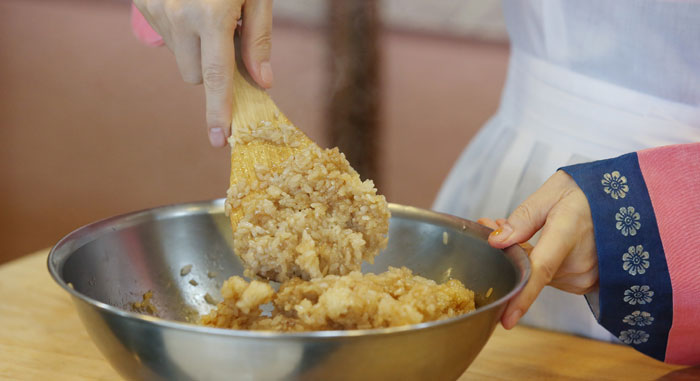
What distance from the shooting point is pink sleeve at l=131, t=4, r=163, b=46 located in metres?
1.22

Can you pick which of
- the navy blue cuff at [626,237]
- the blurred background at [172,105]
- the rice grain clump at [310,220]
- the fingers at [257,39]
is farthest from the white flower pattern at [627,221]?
the blurred background at [172,105]

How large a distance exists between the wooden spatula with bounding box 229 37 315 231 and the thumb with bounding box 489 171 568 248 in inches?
10.6

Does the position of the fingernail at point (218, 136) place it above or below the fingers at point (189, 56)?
below

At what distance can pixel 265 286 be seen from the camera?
0.74 meters

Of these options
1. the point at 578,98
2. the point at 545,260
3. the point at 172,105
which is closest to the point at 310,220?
the point at 545,260

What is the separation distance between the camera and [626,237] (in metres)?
0.84

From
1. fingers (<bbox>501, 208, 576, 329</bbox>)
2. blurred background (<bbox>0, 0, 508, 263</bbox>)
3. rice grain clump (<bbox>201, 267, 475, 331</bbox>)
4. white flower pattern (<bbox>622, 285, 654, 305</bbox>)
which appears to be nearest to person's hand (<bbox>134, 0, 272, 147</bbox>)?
rice grain clump (<bbox>201, 267, 475, 331</bbox>)

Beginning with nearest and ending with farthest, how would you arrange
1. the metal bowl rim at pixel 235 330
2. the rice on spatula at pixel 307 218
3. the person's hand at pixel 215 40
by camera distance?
the metal bowl rim at pixel 235 330, the rice on spatula at pixel 307 218, the person's hand at pixel 215 40

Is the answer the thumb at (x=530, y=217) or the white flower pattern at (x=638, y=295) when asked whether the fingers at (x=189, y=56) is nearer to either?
the thumb at (x=530, y=217)

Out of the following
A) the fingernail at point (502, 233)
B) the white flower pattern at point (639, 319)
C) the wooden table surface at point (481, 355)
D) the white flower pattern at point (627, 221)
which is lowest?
the wooden table surface at point (481, 355)

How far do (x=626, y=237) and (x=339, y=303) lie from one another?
37 centimetres

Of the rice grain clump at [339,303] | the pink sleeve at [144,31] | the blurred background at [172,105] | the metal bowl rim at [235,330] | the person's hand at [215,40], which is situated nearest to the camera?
the metal bowl rim at [235,330]

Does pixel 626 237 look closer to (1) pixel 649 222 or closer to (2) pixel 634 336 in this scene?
(1) pixel 649 222

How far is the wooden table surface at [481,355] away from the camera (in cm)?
88
